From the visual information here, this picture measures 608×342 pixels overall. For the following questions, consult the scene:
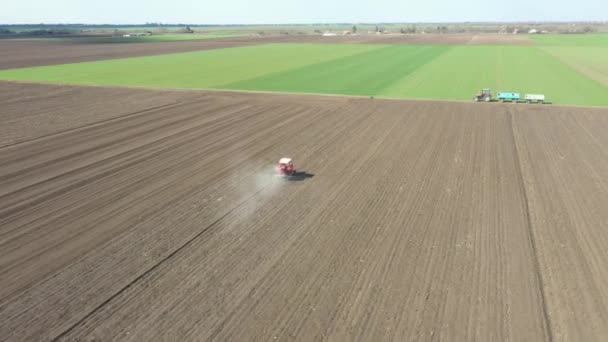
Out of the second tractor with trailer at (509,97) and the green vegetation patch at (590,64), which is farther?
the green vegetation patch at (590,64)

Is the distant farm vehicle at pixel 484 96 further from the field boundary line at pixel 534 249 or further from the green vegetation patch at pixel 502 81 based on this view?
the field boundary line at pixel 534 249

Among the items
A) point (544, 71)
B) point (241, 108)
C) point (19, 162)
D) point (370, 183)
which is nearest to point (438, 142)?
point (370, 183)

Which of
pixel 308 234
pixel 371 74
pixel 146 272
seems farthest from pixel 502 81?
pixel 146 272

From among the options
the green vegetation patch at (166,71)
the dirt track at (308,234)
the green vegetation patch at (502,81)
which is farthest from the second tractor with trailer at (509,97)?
the green vegetation patch at (166,71)

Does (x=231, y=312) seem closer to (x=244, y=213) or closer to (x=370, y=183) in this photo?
(x=244, y=213)

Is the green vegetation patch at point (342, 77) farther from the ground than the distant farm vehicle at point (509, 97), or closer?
farther from the ground

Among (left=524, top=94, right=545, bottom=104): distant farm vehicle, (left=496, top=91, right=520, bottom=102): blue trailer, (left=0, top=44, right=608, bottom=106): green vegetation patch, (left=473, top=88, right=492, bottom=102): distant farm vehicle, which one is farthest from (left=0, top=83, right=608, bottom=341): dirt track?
(left=0, top=44, right=608, bottom=106): green vegetation patch

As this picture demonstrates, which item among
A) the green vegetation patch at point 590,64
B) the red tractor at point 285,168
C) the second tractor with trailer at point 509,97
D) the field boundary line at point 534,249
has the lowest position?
the field boundary line at point 534,249
